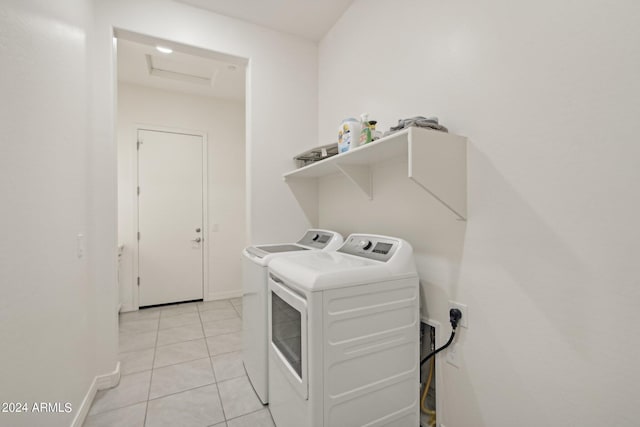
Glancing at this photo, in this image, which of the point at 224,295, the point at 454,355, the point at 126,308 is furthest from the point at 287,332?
the point at 126,308

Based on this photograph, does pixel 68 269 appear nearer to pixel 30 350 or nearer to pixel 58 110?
pixel 30 350

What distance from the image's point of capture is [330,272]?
1147mm

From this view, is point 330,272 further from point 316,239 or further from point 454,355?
point 316,239

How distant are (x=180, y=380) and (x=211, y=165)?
2.68 meters

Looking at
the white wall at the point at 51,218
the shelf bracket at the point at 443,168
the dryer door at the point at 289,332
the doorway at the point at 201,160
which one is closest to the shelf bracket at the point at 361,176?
the shelf bracket at the point at 443,168


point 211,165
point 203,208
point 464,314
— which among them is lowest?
point 464,314

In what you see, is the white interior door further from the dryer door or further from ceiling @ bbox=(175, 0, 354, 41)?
the dryer door

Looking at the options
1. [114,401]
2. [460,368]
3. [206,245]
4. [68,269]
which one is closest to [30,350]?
[68,269]

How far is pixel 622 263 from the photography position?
2.72ft

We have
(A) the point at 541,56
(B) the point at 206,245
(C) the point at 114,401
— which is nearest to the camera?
(A) the point at 541,56

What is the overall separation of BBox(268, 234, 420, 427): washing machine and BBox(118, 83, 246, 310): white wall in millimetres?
2607

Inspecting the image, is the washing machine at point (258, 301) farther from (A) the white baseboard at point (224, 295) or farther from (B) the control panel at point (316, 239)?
(A) the white baseboard at point (224, 295)

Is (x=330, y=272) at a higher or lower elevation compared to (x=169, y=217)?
lower

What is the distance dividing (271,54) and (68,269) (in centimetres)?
216
